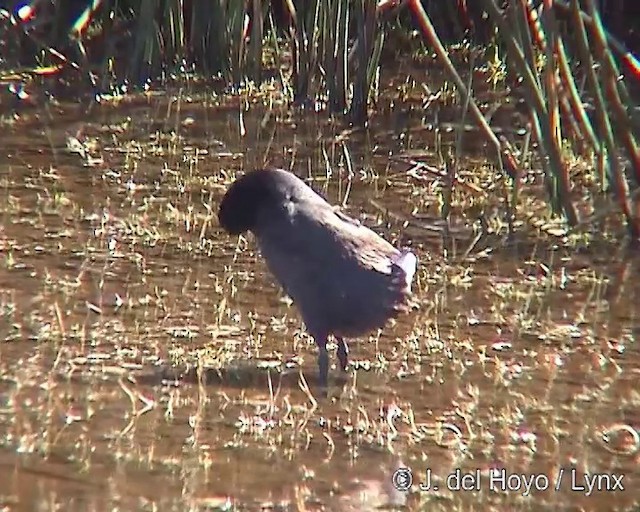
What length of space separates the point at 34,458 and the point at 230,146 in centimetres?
400

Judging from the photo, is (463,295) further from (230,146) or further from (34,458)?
(230,146)

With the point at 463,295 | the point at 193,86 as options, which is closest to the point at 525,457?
the point at 463,295

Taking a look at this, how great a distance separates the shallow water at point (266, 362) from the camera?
405 cm

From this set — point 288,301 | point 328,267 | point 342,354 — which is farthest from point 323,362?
point 288,301

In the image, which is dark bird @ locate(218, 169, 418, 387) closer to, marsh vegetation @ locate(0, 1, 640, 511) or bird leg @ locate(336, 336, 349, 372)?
bird leg @ locate(336, 336, 349, 372)

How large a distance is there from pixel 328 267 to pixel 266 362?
40 cm

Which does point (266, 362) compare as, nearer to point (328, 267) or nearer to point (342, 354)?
point (342, 354)

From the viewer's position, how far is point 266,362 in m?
5.00

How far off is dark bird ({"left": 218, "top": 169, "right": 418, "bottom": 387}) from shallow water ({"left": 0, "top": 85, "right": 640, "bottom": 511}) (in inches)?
7.7

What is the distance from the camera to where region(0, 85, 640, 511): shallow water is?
4.05m

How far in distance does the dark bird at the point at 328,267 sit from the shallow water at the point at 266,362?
20 cm

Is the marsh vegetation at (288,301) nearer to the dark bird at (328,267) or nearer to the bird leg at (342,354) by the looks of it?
the bird leg at (342,354)

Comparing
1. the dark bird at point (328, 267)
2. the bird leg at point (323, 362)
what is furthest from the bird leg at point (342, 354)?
the bird leg at point (323, 362)

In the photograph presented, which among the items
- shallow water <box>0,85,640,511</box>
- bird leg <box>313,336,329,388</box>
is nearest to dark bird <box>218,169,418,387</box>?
bird leg <box>313,336,329,388</box>
